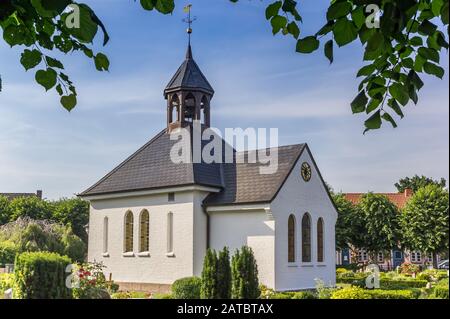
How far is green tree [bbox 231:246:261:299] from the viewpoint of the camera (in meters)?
14.3

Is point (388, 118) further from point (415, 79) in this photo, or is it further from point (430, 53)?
point (430, 53)

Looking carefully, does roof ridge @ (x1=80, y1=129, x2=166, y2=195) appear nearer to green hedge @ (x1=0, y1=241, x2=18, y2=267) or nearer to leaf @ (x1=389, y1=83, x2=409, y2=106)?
green hedge @ (x1=0, y1=241, x2=18, y2=267)

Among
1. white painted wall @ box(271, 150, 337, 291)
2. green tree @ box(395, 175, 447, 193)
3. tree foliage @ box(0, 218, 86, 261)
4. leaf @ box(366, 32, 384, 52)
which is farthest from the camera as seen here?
green tree @ box(395, 175, 447, 193)

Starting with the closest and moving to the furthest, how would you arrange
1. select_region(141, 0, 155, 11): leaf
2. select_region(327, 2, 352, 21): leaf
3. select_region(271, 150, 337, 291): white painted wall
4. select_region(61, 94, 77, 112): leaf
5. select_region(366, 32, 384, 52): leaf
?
select_region(366, 32, 384, 52): leaf → select_region(327, 2, 352, 21): leaf → select_region(61, 94, 77, 112): leaf → select_region(141, 0, 155, 11): leaf → select_region(271, 150, 337, 291): white painted wall

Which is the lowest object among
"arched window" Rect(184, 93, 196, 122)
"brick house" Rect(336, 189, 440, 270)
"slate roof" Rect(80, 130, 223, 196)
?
"brick house" Rect(336, 189, 440, 270)

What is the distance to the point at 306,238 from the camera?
1897cm

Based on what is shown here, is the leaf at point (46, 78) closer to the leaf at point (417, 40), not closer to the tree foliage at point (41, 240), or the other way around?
the leaf at point (417, 40)

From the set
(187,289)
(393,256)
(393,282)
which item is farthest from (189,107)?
(393,256)

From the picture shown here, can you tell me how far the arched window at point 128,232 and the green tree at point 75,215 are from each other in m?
23.2

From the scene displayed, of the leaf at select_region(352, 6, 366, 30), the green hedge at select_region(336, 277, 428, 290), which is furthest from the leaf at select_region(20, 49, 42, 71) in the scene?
the green hedge at select_region(336, 277, 428, 290)

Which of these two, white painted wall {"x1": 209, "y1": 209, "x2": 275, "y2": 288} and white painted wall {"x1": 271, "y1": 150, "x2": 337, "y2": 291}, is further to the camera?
white painted wall {"x1": 271, "y1": 150, "x2": 337, "y2": 291}

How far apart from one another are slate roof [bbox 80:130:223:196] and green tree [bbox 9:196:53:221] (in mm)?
24181

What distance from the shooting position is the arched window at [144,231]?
19609mm
